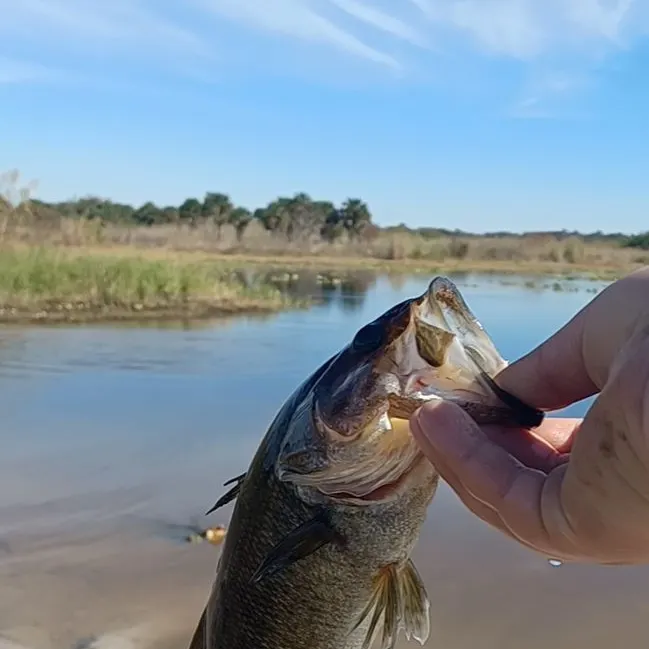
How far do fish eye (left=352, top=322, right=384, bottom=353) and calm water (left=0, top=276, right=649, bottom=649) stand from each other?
3239mm

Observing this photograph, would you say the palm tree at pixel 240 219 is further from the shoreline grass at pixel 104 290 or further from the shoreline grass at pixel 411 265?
the shoreline grass at pixel 104 290

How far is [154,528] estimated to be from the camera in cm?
661

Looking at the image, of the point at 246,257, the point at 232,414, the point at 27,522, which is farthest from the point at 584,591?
the point at 246,257

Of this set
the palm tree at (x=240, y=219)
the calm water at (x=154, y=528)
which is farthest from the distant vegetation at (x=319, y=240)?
the calm water at (x=154, y=528)

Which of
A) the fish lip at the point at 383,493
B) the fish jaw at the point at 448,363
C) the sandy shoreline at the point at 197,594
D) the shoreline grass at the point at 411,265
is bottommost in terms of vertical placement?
the shoreline grass at the point at 411,265

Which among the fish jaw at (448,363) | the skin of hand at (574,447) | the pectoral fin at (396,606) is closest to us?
the skin of hand at (574,447)

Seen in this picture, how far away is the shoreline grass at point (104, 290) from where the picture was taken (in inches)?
746

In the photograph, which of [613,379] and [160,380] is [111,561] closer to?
[613,379]

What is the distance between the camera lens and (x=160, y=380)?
40.8ft

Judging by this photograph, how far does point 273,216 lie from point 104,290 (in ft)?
133

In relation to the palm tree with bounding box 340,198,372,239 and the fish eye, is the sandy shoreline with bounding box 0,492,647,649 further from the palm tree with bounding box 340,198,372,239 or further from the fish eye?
the palm tree with bounding box 340,198,372,239

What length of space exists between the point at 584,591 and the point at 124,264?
17.0m

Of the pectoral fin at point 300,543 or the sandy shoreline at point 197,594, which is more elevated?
the pectoral fin at point 300,543

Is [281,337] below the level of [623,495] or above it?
below
